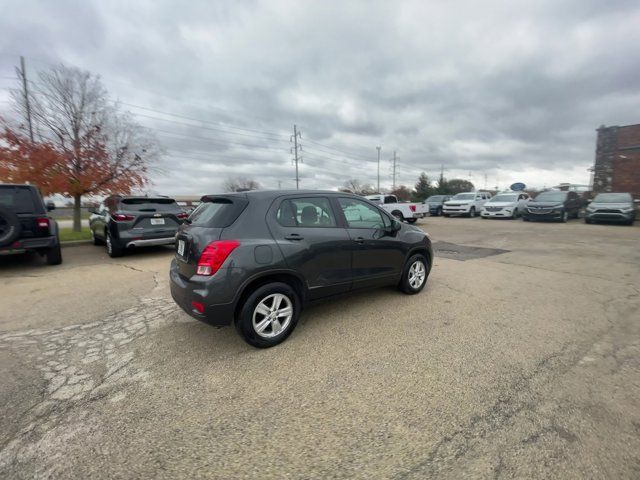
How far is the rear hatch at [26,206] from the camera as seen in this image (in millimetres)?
6031

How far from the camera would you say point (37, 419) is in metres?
2.25

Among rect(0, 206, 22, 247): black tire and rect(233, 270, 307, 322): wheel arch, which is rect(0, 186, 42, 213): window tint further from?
rect(233, 270, 307, 322): wheel arch

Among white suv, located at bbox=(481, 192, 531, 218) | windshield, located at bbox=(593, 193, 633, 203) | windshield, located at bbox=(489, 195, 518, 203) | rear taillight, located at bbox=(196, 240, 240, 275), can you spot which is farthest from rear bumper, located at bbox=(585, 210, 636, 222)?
rear taillight, located at bbox=(196, 240, 240, 275)

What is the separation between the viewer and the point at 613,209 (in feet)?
51.0

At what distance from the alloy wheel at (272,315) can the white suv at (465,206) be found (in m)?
21.6

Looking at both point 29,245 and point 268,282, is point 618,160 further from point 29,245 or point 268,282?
point 29,245

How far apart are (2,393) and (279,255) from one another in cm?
248

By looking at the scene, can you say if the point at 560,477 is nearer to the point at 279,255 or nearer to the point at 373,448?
the point at 373,448

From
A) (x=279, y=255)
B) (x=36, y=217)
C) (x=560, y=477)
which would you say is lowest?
(x=560, y=477)

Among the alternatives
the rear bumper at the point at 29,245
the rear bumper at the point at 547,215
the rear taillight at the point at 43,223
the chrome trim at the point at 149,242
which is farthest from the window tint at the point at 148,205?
the rear bumper at the point at 547,215

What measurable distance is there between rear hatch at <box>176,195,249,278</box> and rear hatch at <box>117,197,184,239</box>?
468 cm

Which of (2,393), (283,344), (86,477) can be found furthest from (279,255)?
(2,393)

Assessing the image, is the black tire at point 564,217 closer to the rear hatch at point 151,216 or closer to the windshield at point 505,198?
the windshield at point 505,198

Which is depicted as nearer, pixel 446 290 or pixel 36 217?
pixel 446 290
